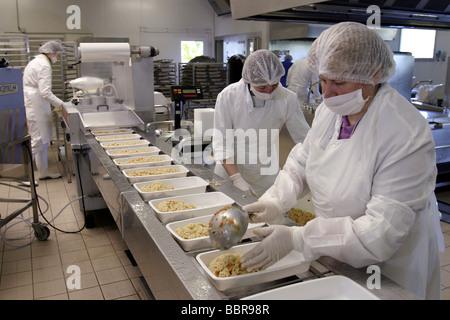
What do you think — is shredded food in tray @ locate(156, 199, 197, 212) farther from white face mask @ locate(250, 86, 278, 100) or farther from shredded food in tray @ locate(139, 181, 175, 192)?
white face mask @ locate(250, 86, 278, 100)

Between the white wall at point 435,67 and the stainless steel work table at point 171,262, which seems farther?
the white wall at point 435,67

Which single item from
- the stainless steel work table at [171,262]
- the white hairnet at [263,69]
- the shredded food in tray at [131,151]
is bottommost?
the stainless steel work table at [171,262]

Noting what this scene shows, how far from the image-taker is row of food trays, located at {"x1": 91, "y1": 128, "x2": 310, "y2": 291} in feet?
3.91

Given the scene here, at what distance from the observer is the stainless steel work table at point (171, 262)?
1.13 metres

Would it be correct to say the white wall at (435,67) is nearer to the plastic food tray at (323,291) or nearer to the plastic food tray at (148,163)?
the plastic food tray at (148,163)

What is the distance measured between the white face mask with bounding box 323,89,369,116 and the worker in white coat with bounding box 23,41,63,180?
4.48 m

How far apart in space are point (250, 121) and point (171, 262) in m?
1.43

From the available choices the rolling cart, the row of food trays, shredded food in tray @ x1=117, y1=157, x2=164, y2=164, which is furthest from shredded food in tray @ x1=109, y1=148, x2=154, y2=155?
the rolling cart

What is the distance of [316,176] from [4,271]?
2.68 metres

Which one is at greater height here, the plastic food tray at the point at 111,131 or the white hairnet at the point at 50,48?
the white hairnet at the point at 50,48

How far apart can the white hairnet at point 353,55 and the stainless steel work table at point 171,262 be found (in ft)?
2.03

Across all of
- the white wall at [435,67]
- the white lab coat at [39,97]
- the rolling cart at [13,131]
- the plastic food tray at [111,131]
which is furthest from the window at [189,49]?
the rolling cart at [13,131]

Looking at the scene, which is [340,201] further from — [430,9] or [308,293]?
[430,9]

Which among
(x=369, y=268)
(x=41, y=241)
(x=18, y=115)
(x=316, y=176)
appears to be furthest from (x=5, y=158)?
(x=369, y=268)
